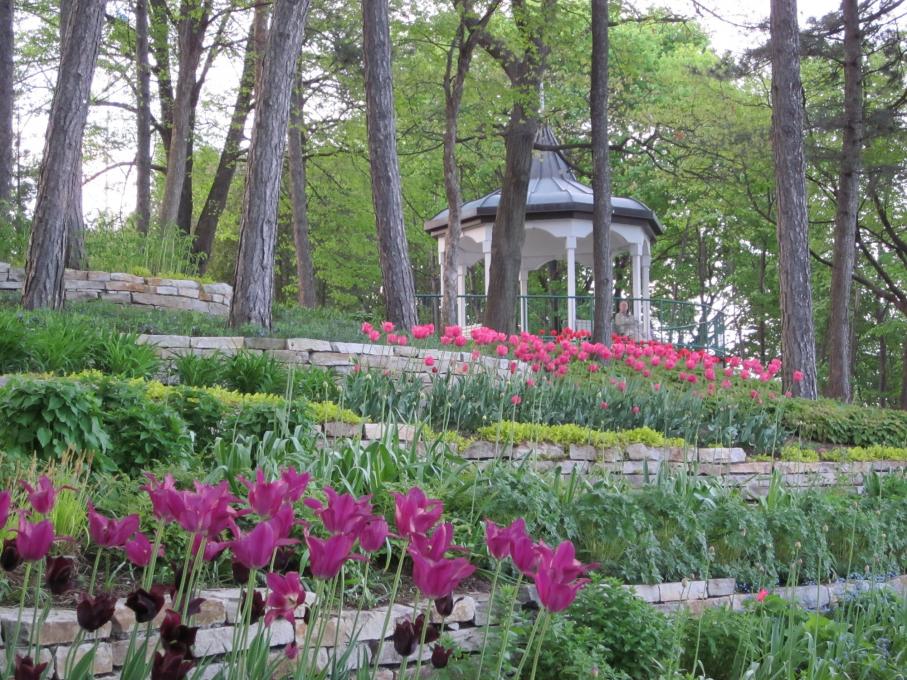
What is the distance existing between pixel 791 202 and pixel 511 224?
15.9 feet

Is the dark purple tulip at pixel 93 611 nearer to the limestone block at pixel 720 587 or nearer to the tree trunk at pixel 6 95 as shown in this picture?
the limestone block at pixel 720 587

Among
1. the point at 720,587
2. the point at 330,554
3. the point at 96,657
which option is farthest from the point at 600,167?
the point at 330,554

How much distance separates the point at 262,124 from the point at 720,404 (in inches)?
222

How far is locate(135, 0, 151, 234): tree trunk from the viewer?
57.4ft

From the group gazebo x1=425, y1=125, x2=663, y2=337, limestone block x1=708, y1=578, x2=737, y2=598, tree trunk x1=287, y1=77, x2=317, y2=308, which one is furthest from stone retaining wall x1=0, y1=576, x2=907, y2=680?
tree trunk x1=287, y1=77, x2=317, y2=308

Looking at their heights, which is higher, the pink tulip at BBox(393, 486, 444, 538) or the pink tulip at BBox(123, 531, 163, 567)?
the pink tulip at BBox(393, 486, 444, 538)

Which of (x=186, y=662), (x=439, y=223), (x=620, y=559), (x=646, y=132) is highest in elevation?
(x=646, y=132)

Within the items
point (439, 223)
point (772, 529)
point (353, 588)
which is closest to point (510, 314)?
point (439, 223)

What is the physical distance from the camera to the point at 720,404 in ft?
30.9

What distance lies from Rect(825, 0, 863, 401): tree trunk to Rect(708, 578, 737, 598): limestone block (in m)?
11.7

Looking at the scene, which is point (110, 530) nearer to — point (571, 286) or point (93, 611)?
point (93, 611)

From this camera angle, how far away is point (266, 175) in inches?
411

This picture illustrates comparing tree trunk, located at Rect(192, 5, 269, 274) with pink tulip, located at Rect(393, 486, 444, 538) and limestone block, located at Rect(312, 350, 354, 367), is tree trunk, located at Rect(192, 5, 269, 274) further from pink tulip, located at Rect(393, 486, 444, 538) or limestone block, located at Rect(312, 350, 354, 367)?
pink tulip, located at Rect(393, 486, 444, 538)

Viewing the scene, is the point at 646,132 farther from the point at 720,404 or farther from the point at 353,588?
the point at 353,588
